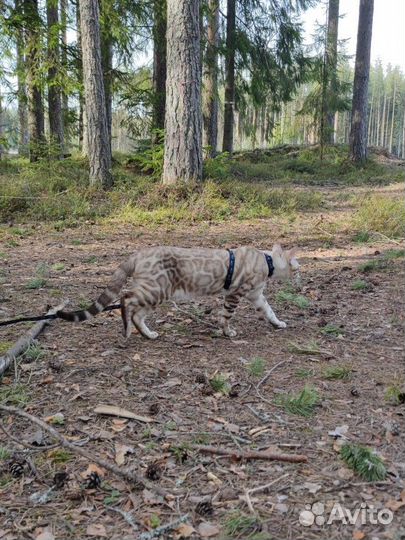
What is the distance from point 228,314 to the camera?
226 inches

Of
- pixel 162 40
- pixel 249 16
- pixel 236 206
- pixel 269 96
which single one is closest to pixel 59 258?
pixel 236 206

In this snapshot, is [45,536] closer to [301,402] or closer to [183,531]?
[183,531]

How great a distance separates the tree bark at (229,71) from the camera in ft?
68.7

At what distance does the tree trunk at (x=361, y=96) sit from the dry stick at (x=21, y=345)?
18835mm

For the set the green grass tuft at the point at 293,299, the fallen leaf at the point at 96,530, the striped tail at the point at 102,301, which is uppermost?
the striped tail at the point at 102,301

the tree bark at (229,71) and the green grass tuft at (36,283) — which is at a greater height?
the tree bark at (229,71)

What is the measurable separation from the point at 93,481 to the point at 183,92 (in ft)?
35.3

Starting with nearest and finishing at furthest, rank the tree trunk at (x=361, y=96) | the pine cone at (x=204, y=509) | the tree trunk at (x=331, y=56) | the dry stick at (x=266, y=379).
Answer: the pine cone at (x=204, y=509) → the dry stick at (x=266, y=379) → the tree trunk at (x=361, y=96) → the tree trunk at (x=331, y=56)

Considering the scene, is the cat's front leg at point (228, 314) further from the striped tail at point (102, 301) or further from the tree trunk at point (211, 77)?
the tree trunk at point (211, 77)

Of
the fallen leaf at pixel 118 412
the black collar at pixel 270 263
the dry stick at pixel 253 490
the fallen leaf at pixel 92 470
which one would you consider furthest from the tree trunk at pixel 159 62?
the dry stick at pixel 253 490

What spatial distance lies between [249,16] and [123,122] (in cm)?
764

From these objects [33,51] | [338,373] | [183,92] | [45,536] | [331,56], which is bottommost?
[45,536]

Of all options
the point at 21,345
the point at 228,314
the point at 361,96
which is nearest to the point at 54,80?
the point at 361,96

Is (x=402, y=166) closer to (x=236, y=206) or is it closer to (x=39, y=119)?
(x=236, y=206)
